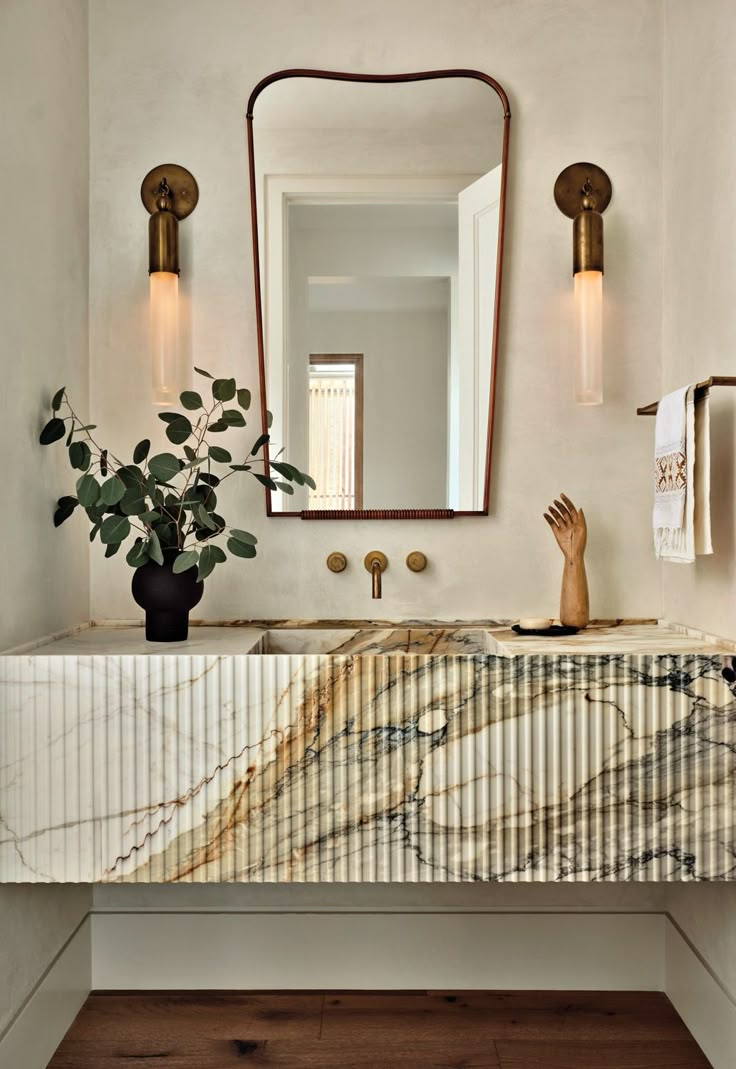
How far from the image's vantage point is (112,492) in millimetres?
1844

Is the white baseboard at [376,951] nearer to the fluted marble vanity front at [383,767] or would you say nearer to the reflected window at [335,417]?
the fluted marble vanity front at [383,767]

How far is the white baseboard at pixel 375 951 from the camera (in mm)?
2244

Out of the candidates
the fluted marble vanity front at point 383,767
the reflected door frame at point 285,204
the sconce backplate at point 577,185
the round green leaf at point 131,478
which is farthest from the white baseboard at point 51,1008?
the sconce backplate at point 577,185

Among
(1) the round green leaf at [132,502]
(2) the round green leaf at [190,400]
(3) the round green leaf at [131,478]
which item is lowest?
(1) the round green leaf at [132,502]

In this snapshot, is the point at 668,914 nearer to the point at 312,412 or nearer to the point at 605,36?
the point at 312,412

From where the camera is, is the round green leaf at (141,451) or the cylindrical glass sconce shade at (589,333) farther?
the cylindrical glass sconce shade at (589,333)

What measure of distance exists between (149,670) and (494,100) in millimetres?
1619

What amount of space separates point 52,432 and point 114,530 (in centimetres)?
27

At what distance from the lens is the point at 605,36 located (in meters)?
2.27

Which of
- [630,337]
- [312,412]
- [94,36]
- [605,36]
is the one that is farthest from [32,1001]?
[605,36]

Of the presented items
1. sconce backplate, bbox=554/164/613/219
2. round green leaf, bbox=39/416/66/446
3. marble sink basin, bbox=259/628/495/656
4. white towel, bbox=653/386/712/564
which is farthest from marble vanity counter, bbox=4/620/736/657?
sconce backplate, bbox=554/164/613/219

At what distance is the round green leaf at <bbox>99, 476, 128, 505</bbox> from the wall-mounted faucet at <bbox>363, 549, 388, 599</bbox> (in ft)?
2.23

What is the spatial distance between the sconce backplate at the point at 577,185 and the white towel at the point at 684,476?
2.02ft

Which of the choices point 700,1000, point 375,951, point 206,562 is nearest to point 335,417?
point 206,562
